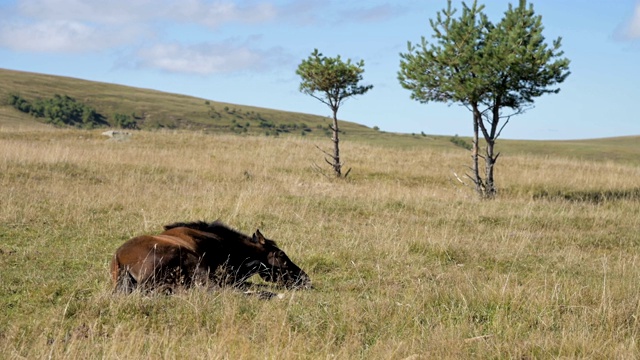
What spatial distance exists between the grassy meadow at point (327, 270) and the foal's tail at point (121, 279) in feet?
0.87

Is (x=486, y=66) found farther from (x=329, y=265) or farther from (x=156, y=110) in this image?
(x=156, y=110)

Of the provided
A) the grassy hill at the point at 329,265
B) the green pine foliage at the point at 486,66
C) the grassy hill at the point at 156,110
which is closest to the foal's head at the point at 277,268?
the grassy hill at the point at 329,265

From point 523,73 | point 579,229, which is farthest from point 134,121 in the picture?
point 579,229

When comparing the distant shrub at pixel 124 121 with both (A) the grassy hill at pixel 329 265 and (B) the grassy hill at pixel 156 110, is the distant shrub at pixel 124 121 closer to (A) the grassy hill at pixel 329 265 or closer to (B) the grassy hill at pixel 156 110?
Result: (B) the grassy hill at pixel 156 110

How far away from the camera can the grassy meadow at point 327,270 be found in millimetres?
5809

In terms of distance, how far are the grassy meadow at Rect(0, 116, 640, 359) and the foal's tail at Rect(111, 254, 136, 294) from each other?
265mm

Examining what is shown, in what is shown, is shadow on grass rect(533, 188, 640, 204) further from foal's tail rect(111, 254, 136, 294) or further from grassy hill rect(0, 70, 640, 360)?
foal's tail rect(111, 254, 136, 294)

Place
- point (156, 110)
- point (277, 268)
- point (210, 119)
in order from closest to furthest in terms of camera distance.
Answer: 1. point (277, 268)
2. point (210, 119)
3. point (156, 110)

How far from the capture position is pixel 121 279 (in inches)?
295

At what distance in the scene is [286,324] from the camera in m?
6.39

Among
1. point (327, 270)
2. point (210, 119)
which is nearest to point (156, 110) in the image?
point (210, 119)

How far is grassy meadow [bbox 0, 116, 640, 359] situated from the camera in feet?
19.1

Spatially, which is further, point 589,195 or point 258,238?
point 589,195

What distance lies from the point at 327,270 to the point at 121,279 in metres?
3.43
